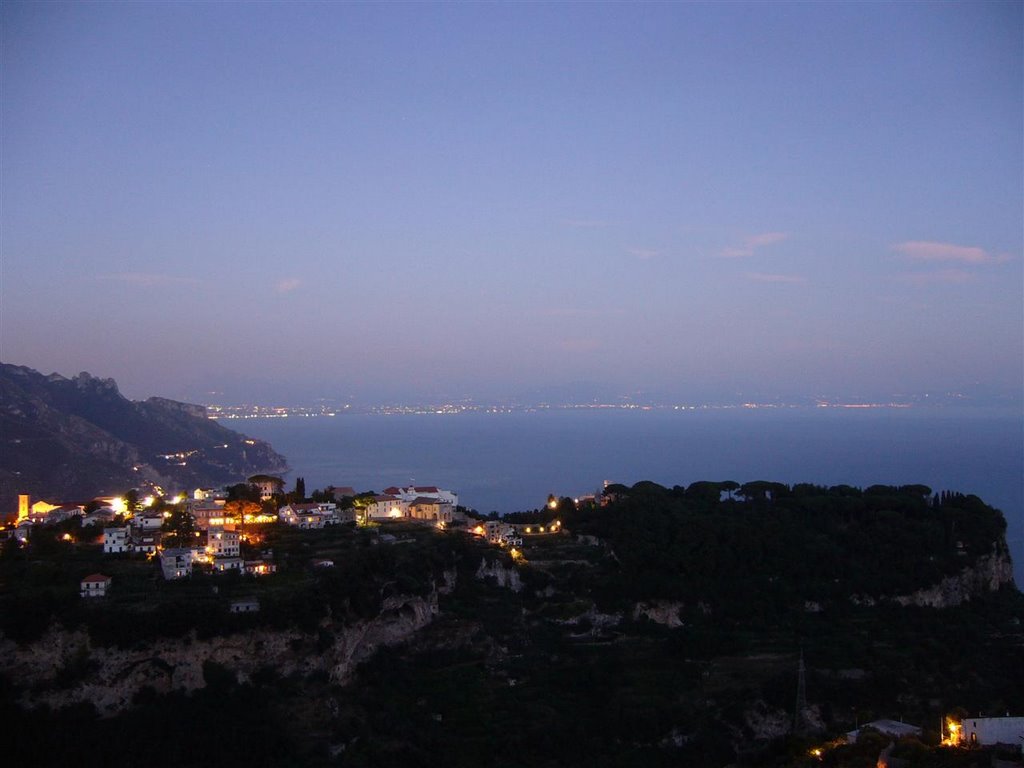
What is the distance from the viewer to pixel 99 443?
5731 centimetres

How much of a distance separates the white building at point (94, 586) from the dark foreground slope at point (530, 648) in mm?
591

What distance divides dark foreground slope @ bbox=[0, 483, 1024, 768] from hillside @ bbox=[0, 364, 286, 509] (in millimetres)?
25872

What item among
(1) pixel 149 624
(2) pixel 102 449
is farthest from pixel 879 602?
(2) pixel 102 449

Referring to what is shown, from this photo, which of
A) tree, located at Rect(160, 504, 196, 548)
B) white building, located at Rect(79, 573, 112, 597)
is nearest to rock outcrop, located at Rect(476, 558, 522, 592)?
tree, located at Rect(160, 504, 196, 548)

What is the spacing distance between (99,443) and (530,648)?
139ft

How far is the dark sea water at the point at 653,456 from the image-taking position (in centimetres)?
5550

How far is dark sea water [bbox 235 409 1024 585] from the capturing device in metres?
55.5

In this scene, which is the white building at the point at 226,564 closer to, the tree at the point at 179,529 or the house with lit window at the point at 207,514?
the tree at the point at 179,529

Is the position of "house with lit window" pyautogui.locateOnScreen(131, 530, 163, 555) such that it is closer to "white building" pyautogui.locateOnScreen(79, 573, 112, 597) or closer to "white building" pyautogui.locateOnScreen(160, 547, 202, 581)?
"white building" pyautogui.locateOnScreen(160, 547, 202, 581)

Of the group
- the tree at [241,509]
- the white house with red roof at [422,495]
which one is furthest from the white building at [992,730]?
the white house with red roof at [422,495]

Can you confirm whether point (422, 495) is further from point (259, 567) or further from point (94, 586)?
point (94, 586)

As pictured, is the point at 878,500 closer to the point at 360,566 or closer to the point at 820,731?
the point at 820,731

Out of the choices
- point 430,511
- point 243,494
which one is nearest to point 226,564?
point 243,494

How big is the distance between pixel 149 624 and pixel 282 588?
3084 millimetres
